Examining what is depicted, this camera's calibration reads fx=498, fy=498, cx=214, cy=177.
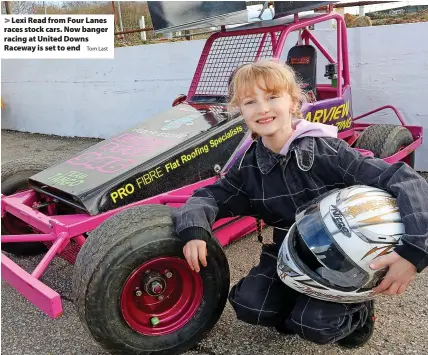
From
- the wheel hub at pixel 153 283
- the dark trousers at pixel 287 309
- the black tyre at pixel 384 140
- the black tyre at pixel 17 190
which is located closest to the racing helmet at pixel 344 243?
the dark trousers at pixel 287 309

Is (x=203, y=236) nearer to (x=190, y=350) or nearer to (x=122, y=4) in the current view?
(x=190, y=350)

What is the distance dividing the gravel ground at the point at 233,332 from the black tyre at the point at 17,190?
0.33 meters

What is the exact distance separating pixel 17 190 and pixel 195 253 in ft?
6.00

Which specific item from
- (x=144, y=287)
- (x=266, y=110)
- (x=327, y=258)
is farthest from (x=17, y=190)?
(x=327, y=258)

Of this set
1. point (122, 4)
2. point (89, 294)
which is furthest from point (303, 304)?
point (122, 4)

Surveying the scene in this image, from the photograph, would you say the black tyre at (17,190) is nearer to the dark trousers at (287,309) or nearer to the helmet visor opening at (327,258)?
the dark trousers at (287,309)

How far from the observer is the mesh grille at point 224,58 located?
3.82 m

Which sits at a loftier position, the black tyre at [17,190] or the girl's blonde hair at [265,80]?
the girl's blonde hair at [265,80]

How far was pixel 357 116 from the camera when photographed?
484cm

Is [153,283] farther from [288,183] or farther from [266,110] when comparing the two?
[266,110]

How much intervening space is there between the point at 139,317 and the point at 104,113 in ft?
18.5

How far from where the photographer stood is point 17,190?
3.37 meters

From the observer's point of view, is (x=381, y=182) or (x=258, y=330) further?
(x=258, y=330)
